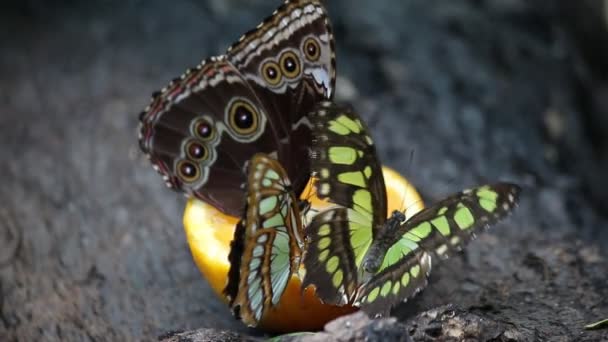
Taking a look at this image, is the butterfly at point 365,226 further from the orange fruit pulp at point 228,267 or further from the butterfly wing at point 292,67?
the butterfly wing at point 292,67

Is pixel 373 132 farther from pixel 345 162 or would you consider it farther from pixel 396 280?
pixel 396 280

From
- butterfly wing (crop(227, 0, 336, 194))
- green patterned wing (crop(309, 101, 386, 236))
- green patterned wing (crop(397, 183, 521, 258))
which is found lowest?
green patterned wing (crop(397, 183, 521, 258))

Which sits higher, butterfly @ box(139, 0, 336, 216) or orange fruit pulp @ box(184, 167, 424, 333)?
butterfly @ box(139, 0, 336, 216)

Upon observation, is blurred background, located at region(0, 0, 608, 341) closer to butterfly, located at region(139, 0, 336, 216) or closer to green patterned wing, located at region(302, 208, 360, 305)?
green patterned wing, located at region(302, 208, 360, 305)

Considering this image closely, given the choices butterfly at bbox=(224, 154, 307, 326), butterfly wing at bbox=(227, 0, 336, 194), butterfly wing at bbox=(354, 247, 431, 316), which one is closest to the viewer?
butterfly at bbox=(224, 154, 307, 326)

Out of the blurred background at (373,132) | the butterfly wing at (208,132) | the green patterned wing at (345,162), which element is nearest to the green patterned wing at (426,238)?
the green patterned wing at (345,162)

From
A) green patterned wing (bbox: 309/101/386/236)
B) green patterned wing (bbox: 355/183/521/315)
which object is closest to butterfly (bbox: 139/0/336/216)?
green patterned wing (bbox: 309/101/386/236)

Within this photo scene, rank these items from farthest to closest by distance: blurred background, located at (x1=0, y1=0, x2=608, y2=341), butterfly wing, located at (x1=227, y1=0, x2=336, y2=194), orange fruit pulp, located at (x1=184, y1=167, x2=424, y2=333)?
blurred background, located at (x1=0, y1=0, x2=608, y2=341)
butterfly wing, located at (x1=227, y1=0, x2=336, y2=194)
orange fruit pulp, located at (x1=184, y1=167, x2=424, y2=333)
